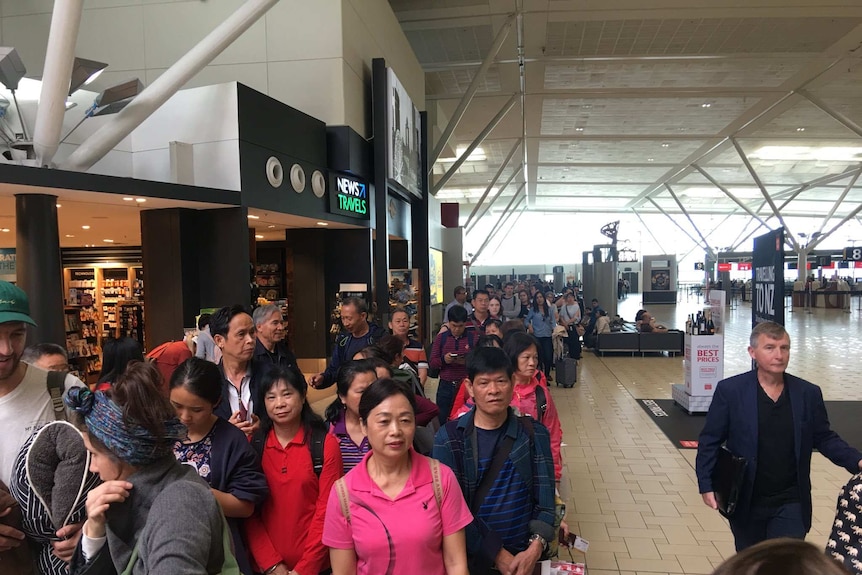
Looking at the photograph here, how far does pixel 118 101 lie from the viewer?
6.66m

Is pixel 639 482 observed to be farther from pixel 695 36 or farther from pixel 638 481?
pixel 695 36

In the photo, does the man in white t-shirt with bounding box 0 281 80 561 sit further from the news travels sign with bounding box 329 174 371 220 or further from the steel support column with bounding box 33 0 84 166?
the news travels sign with bounding box 329 174 371 220

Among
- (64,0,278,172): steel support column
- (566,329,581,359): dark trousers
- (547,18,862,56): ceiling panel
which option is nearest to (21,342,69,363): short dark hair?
(64,0,278,172): steel support column

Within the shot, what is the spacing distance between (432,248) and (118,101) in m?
10.5

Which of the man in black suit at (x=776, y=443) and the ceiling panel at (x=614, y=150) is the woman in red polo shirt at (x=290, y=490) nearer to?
the man in black suit at (x=776, y=443)

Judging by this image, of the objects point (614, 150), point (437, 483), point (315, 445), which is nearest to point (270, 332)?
point (315, 445)

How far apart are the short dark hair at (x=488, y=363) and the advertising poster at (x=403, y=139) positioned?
886 cm

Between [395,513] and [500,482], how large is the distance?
595 millimetres

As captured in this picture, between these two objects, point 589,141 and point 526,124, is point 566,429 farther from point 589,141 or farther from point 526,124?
point 589,141

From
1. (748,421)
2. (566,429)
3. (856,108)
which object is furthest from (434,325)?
(856,108)

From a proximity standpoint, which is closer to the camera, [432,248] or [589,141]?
[432,248]

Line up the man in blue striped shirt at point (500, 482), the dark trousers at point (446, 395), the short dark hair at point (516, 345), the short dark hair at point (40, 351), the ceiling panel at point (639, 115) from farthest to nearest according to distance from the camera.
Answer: the ceiling panel at point (639, 115) < the dark trousers at point (446, 395) < the short dark hair at point (516, 345) < the short dark hair at point (40, 351) < the man in blue striped shirt at point (500, 482)

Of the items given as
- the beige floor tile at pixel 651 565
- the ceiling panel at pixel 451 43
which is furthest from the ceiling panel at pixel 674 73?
the beige floor tile at pixel 651 565

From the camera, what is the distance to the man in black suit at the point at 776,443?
2.78 metres
